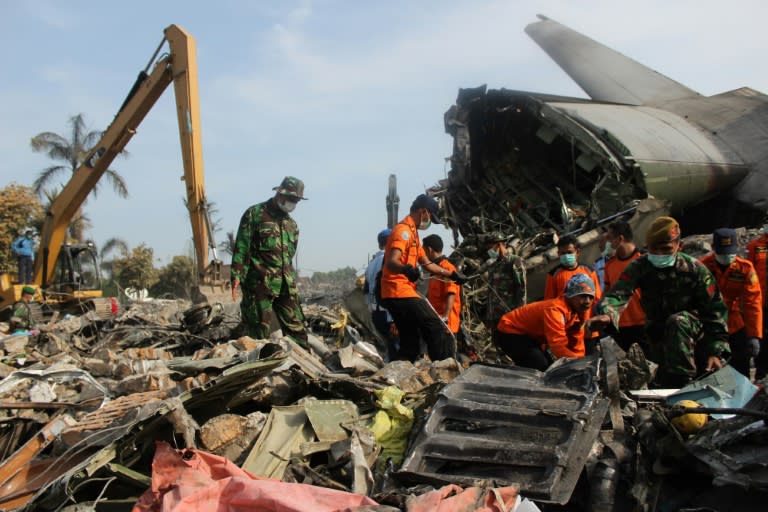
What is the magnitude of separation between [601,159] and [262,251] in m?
5.09

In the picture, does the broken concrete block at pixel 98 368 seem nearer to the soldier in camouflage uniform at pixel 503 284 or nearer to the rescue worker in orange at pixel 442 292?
the rescue worker in orange at pixel 442 292

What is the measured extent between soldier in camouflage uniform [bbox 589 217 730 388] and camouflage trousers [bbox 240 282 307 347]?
107 inches

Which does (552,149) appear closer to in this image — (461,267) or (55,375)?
(461,267)

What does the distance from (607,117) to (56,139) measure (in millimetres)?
24371

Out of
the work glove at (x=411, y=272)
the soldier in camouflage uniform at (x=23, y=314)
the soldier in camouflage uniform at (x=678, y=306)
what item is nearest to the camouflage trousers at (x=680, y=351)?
the soldier in camouflage uniform at (x=678, y=306)

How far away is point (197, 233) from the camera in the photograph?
9344 mm

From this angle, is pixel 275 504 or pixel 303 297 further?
pixel 303 297

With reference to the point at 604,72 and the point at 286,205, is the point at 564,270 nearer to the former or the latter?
the point at 286,205

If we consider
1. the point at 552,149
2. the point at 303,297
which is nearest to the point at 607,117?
the point at 552,149

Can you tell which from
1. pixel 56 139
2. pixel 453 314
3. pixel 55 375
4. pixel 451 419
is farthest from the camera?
pixel 56 139

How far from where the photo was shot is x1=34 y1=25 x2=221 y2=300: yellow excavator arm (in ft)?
30.9

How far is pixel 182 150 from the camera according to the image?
9.80m

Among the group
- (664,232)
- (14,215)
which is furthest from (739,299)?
(14,215)

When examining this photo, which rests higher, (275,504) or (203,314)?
(203,314)
